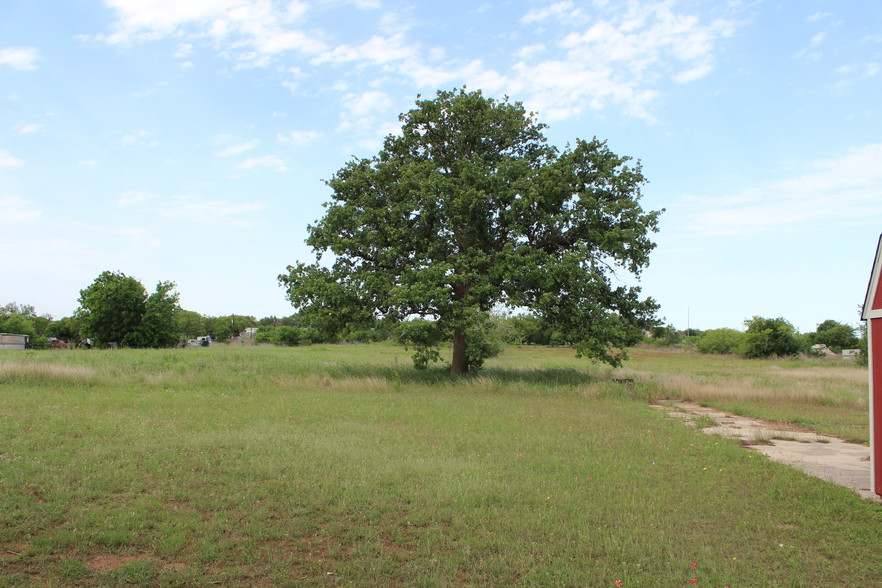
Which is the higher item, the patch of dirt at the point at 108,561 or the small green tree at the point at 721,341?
the small green tree at the point at 721,341

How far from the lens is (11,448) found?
927 cm

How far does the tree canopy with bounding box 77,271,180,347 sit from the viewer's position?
51.5 m

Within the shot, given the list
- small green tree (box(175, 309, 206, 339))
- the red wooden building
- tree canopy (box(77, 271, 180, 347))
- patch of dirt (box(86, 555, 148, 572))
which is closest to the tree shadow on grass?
the red wooden building

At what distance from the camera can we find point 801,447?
12.1 m

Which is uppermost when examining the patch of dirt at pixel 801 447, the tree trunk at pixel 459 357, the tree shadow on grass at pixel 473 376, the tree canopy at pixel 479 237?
the tree canopy at pixel 479 237

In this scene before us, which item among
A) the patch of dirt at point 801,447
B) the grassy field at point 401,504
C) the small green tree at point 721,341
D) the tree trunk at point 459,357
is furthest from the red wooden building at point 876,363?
the small green tree at point 721,341

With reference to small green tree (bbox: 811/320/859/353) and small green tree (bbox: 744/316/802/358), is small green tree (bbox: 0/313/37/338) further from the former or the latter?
small green tree (bbox: 811/320/859/353)

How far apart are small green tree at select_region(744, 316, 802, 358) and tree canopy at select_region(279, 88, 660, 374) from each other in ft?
143

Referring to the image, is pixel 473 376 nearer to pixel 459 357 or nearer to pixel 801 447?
pixel 459 357

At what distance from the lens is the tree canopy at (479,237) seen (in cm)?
2220

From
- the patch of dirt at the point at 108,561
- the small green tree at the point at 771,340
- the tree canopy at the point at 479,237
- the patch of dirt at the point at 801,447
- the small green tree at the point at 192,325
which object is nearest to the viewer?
the patch of dirt at the point at 108,561

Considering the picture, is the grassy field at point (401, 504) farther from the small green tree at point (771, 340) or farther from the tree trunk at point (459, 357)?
the small green tree at point (771, 340)

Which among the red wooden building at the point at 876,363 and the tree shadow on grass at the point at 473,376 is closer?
the red wooden building at the point at 876,363

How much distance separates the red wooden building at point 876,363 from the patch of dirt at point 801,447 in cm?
45
